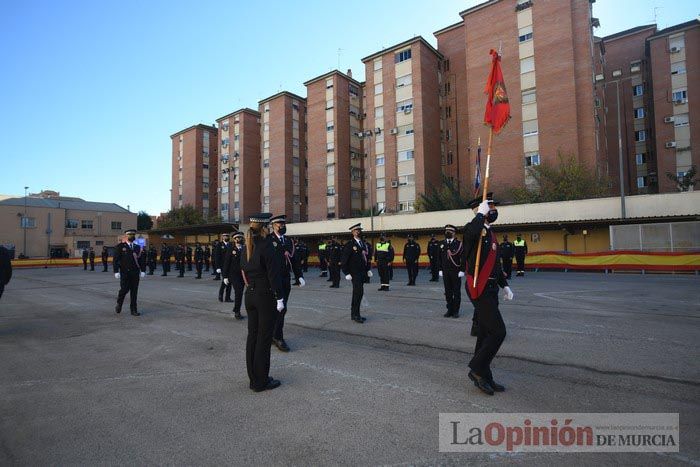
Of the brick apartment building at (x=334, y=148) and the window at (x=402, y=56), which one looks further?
the brick apartment building at (x=334, y=148)

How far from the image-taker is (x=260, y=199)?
62.4m

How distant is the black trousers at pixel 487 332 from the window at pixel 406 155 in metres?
40.4

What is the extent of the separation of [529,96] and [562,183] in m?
10.5

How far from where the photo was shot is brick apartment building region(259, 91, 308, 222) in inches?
2202

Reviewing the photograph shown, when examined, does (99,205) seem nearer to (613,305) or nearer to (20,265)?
(20,265)

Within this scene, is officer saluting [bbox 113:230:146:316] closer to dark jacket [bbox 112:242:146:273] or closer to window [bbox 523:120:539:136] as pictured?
dark jacket [bbox 112:242:146:273]

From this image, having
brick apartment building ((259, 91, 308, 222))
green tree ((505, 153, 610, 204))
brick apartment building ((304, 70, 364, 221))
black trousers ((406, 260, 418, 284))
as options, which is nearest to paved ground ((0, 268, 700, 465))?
black trousers ((406, 260, 418, 284))

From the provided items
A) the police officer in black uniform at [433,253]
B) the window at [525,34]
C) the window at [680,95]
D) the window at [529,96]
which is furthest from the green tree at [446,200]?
the window at [680,95]

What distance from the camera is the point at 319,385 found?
452 cm

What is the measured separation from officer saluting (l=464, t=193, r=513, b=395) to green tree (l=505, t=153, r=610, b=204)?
29214mm

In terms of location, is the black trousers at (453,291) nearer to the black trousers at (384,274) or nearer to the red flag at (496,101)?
the red flag at (496,101)

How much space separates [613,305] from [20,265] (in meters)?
47.9

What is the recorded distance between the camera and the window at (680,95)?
4047 cm

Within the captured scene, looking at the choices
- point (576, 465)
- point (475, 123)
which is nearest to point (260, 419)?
point (576, 465)
